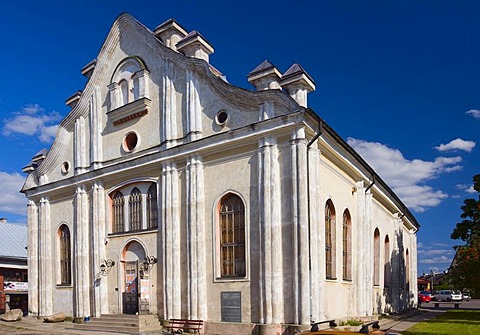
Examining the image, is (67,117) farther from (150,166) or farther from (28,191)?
(150,166)

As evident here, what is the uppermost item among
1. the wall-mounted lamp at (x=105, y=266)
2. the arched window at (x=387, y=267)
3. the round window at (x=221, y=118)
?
the round window at (x=221, y=118)

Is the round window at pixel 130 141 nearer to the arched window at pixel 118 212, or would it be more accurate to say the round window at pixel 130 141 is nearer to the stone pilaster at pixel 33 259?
the arched window at pixel 118 212

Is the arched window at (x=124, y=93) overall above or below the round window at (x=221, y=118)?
above

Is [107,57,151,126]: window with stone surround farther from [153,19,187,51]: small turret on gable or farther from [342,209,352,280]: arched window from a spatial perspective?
[342,209,352,280]: arched window

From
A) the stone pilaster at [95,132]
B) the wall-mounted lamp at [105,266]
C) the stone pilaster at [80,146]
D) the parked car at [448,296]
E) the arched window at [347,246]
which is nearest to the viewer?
the arched window at [347,246]

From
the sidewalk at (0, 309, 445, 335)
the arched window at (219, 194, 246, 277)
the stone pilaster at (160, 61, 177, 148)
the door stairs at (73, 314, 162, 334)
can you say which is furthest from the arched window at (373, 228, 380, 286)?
the stone pilaster at (160, 61, 177, 148)

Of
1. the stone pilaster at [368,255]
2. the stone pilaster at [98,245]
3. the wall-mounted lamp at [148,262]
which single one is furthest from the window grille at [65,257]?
the stone pilaster at [368,255]

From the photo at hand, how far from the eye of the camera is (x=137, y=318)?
2072 cm

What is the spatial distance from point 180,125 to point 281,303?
30.1 ft

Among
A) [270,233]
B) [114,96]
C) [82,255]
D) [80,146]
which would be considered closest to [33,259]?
[82,255]

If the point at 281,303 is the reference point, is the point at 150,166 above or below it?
above

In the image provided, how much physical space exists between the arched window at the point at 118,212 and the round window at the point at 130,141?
2.36m

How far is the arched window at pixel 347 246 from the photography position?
23.1m

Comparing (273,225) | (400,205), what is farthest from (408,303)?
(273,225)
